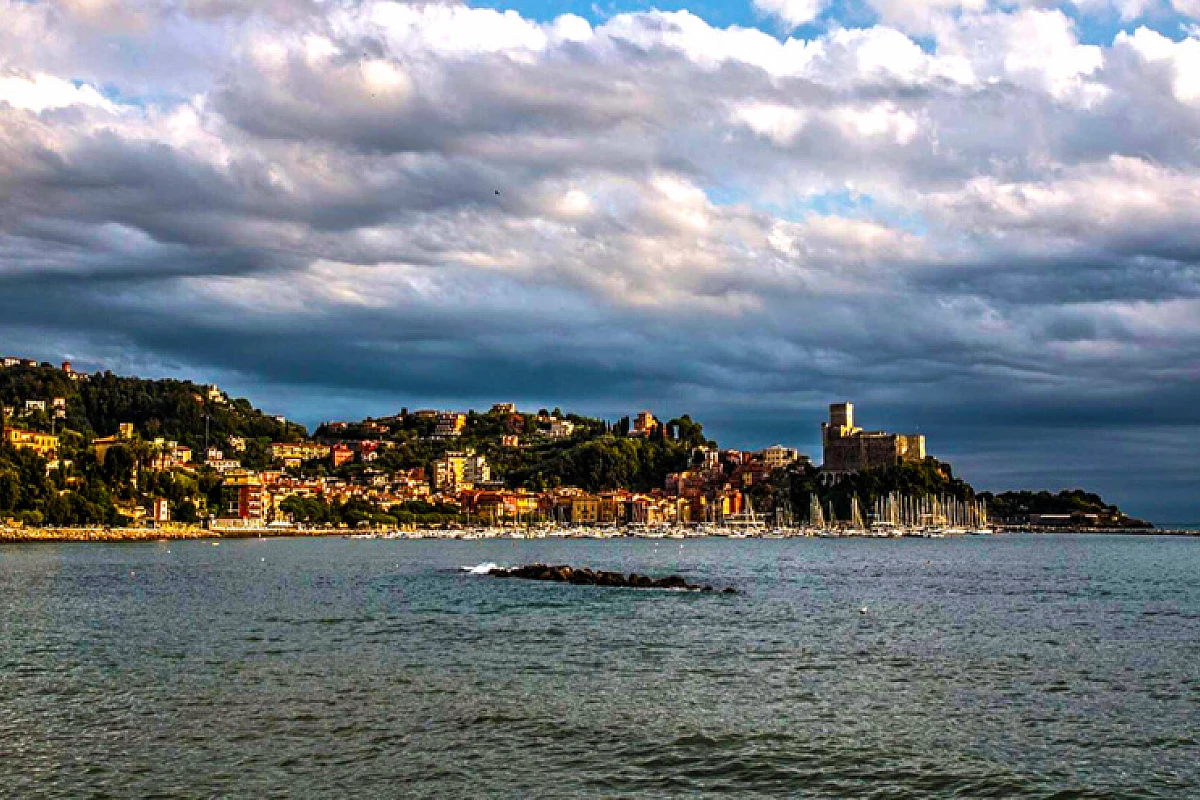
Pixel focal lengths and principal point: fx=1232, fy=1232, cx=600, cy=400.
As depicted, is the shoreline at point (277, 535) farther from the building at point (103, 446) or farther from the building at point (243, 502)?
the building at point (103, 446)

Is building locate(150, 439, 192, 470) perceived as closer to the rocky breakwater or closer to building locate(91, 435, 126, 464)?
building locate(91, 435, 126, 464)

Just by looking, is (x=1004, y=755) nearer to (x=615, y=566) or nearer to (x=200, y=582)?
(x=200, y=582)

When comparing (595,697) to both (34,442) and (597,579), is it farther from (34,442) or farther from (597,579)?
(34,442)

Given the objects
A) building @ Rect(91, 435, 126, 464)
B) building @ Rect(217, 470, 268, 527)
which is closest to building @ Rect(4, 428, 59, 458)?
building @ Rect(91, 435, 126, 464)

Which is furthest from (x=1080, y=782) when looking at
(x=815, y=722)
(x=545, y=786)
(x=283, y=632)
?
(x=283, y=632)

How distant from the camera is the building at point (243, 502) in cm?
15825

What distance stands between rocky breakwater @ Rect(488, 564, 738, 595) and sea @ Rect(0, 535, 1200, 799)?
6.85m

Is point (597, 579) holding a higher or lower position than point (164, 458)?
lower

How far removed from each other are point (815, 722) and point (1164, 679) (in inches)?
362

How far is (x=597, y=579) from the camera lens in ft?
179

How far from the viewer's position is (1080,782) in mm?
15445

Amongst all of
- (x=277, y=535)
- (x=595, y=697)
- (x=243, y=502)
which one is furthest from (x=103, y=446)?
(x=595, y=697)

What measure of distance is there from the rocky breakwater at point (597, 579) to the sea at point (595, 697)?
270 inches

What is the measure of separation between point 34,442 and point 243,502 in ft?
101
